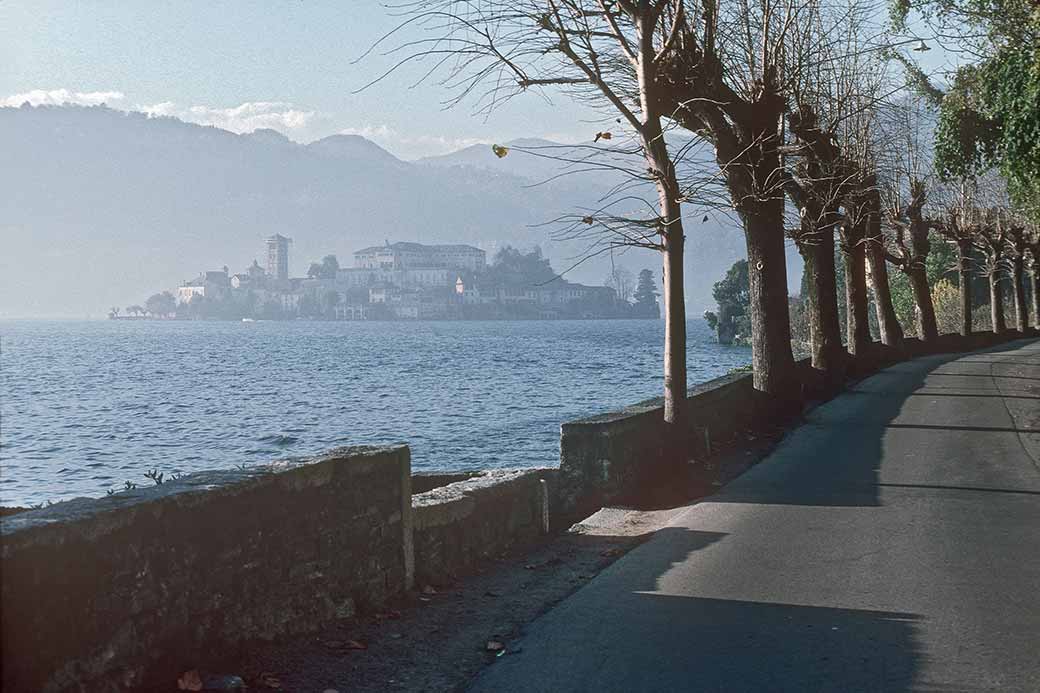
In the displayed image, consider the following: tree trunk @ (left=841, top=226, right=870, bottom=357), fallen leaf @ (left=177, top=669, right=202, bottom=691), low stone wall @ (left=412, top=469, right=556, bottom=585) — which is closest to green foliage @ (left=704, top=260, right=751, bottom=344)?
tree trunk @ (left=841, top=226, right=870, bottom=357)

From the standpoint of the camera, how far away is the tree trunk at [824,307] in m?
27.9

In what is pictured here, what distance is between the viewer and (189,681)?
554 cm

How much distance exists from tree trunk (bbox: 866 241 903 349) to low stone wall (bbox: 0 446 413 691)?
34914 mm

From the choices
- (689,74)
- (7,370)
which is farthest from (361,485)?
(7,370)

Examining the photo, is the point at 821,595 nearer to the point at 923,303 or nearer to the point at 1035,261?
the point at 923,303

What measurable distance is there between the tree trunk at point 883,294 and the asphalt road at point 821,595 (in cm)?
2614

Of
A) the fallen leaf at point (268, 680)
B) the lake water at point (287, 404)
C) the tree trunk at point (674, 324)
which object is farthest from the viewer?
the lake water at point (287, 404)

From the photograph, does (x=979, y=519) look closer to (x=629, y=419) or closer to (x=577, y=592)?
(x=629, y=419)

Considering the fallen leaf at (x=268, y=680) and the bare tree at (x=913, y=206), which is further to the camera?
the bare tree at (x=913, y=206)

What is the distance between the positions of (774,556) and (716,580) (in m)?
1.08

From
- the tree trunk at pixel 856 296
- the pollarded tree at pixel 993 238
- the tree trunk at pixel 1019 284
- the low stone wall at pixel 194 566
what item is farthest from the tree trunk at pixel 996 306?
the low stone wall at pixel 194 566

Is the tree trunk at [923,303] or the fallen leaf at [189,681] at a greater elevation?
the tree trunk at [923,303]

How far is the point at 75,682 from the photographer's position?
4.87 m

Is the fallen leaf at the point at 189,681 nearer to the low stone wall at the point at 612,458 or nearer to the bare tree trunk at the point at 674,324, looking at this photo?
the low stone wall at the point at 612,458
